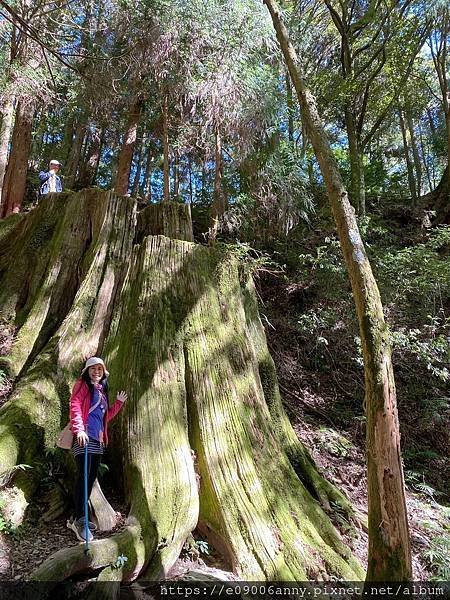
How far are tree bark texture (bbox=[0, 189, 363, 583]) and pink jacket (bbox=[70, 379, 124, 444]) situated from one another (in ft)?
0.90

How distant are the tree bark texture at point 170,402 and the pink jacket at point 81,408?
0.90 feet

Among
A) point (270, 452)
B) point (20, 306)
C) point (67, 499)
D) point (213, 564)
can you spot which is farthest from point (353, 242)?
point (20, 306)

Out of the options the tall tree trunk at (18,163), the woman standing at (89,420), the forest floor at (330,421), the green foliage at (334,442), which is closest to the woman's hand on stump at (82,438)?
the woman standing at (89,420)

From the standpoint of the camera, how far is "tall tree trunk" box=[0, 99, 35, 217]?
10.3 metres

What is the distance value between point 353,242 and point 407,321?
579cm

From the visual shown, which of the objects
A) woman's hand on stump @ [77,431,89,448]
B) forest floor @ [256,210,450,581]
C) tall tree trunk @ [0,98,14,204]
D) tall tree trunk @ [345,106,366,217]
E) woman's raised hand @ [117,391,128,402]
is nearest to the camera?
woman's hand on stump @ [77,431,89,448]

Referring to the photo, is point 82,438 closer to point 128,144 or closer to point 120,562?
point 120,562

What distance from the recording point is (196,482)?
3.95m

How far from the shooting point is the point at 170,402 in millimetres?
4164

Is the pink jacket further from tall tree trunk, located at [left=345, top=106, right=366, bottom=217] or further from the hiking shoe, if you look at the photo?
tall tree trunk, located at [left=345, top=106, right=366, bottom=217]

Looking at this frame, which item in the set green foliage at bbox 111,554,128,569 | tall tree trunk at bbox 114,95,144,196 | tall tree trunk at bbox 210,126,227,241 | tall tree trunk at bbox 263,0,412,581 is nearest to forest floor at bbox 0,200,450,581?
green foliage at bbox 111,554,128,569

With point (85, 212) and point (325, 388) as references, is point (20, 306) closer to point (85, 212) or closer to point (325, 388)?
point (85, 212)

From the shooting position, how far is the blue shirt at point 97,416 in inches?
146

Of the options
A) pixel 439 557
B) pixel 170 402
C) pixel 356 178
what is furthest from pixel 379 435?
pixel 356 178
